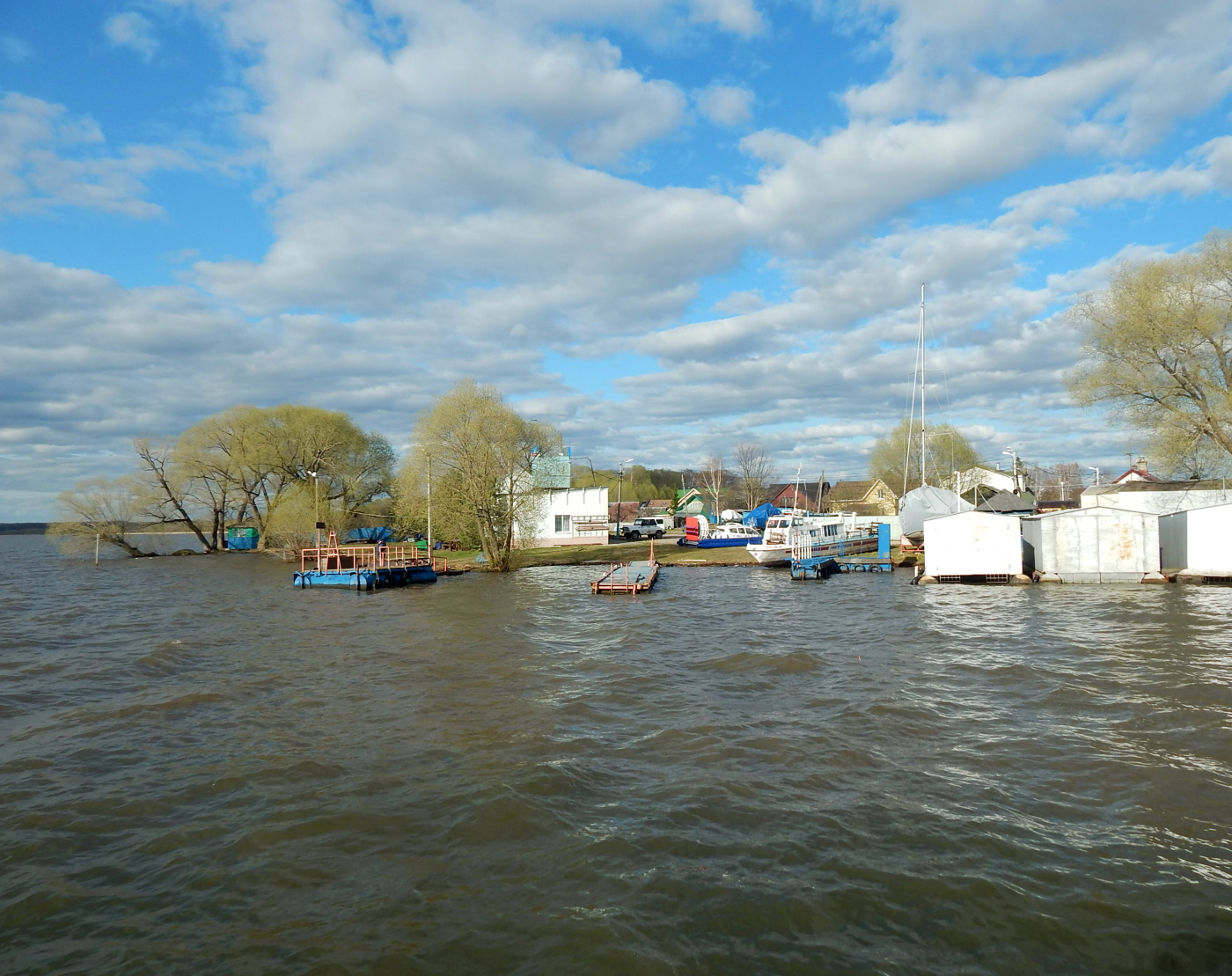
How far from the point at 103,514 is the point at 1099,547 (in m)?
70.6

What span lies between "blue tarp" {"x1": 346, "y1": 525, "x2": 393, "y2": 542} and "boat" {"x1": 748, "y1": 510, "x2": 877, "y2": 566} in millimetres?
36107

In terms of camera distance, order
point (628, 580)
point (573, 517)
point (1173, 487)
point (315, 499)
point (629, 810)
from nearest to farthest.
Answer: point (629, 810), point (628, 580), point (1173, 487), point (573, 517), point (315, 499)

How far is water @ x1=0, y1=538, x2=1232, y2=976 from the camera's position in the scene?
19.1 ft

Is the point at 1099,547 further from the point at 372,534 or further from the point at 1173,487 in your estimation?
the point at 372,534

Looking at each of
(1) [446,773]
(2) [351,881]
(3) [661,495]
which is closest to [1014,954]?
(2) [351,881]

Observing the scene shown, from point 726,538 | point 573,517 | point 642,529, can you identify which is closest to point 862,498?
point 642,529

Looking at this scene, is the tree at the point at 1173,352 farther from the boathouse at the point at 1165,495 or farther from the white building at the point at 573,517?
the white building at the point at 573,517

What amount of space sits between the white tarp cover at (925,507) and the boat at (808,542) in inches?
106

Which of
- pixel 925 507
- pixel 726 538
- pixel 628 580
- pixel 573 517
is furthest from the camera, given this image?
pixel 573 517

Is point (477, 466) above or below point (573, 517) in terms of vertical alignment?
above

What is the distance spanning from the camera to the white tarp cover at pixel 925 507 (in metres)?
43.5

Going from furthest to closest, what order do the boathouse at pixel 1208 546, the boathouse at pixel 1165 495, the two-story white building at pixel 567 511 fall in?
the two-story white building at pixel 567 511 < the boathouse at pixel 1165 495 < the boathouse at pixel 1208 546

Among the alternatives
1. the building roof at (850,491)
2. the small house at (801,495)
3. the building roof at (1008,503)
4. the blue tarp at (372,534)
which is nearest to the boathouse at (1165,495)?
the building roof at (1008,503)

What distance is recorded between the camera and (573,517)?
56531 mm
